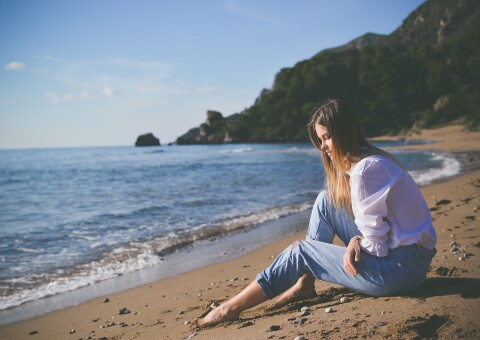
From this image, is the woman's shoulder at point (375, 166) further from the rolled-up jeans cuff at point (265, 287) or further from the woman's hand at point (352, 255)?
the rolled-up jeans cuff at point (265, 287)

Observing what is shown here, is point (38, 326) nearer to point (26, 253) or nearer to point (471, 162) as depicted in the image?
point (26, 253)

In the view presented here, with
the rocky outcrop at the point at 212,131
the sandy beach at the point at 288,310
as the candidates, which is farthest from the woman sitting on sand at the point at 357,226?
the rocky outcrop at the point at 212,131

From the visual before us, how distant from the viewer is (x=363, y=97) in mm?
76125

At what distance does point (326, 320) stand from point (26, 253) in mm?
6809

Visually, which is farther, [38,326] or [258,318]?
[38,326]

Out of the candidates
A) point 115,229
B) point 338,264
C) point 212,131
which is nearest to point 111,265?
point 115,229

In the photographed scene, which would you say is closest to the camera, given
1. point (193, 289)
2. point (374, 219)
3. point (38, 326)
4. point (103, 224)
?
point (374, 219)

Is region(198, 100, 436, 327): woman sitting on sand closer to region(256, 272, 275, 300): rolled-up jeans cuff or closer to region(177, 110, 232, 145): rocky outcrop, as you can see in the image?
region(256, 272, 275, 300): rolled-up jeans cuff

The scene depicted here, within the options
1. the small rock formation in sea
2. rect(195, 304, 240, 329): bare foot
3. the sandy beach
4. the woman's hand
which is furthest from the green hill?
rect(195, 304, 240, 329): bare foot

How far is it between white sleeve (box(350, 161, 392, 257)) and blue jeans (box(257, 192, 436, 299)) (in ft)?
0.84

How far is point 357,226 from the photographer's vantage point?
2672 mm

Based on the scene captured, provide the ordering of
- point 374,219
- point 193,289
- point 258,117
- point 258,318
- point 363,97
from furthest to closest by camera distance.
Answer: point 258,117 < point 363,97 < point 193,289 < point 258,318 < point 374,219

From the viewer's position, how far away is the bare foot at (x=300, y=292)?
10.5ft

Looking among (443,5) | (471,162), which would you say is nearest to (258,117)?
(443,5)
